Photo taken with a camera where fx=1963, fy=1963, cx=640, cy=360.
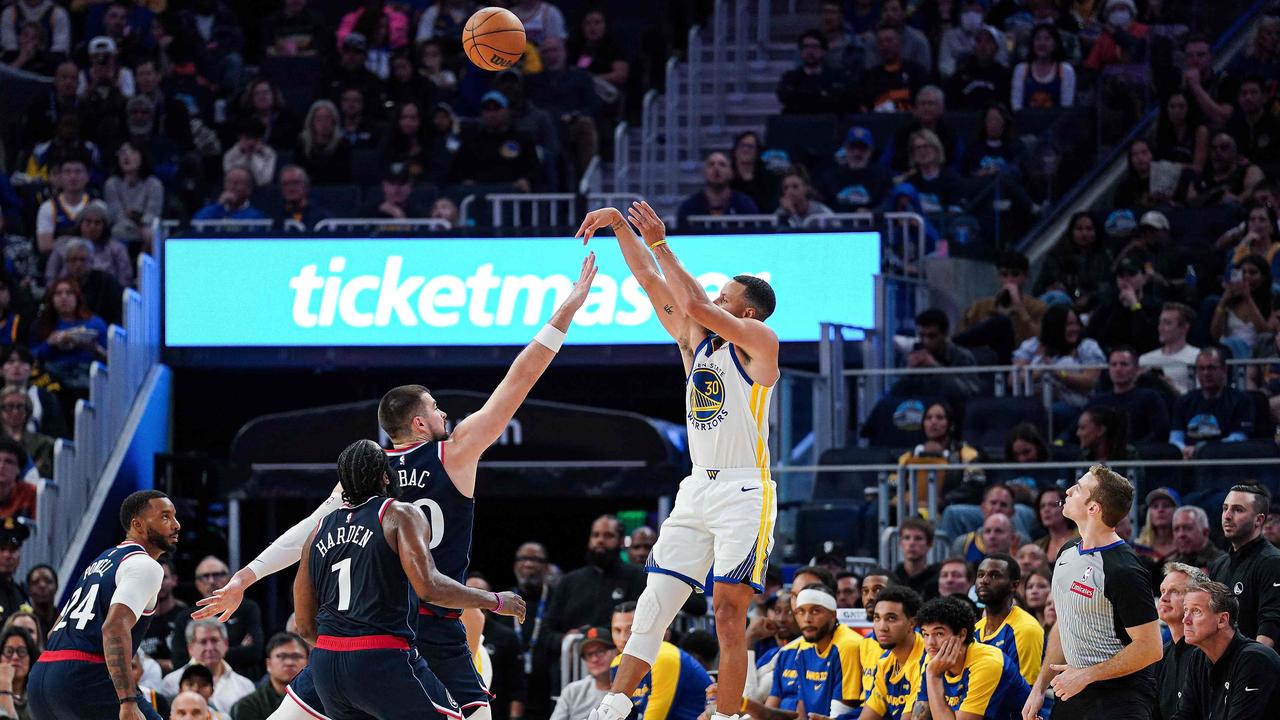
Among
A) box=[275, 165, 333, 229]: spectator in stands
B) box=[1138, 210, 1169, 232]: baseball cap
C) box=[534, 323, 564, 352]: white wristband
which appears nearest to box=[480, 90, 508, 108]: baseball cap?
box=[275, 165, 333, 229]: spectator in stands

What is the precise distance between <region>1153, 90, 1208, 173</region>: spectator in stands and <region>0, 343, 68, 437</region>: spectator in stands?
39.9 feet

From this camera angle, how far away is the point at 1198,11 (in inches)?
980

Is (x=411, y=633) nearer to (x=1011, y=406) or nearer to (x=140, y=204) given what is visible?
(x=1011, y=406)

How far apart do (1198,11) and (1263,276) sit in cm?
768

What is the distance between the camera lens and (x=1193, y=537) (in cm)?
1342

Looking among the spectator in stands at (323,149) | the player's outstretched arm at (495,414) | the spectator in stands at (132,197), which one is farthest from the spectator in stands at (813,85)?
the player's outstretched arm at (495,414)

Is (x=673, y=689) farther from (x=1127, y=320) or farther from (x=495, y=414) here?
(x=1127, y=320)

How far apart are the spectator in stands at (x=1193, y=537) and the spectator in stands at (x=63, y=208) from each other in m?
13.7

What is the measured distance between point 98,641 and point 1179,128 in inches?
579

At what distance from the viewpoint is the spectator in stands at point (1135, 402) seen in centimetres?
1689

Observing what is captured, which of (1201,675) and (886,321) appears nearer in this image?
(1201,675)

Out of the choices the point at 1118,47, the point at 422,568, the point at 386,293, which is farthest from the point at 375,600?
the point at 1118,47

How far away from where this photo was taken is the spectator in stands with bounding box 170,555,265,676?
16.2 m

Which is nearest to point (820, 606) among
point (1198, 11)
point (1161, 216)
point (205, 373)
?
point (1161, 216)
